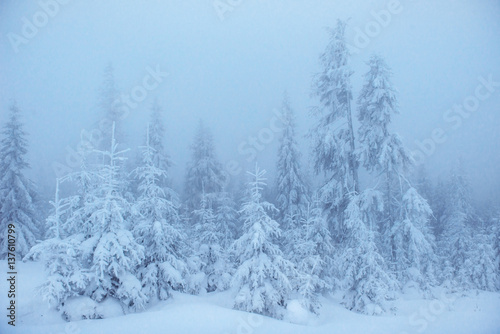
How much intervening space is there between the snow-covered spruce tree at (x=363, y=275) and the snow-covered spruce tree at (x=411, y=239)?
9.02 ft

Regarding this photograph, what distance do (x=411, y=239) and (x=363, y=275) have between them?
4.00 meters

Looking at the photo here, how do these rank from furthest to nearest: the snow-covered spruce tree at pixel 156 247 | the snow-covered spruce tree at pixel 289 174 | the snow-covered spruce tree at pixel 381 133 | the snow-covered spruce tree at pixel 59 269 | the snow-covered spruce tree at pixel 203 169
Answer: the snow-covered spruce tree at pixel 203 169 → the snow-covered spruce tree at pixel 289 174 → the snow-covered spruce tree at pixel 381 133 → the snow-covered spruce tree at pixel 156 247 → the snow-covered spruce tree at pixel 59 269

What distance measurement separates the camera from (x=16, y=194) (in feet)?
70.6

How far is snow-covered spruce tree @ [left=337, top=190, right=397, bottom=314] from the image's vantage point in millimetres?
12031

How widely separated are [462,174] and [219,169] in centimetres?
2896

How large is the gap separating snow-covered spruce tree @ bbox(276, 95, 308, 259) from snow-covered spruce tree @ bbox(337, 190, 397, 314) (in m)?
10.2

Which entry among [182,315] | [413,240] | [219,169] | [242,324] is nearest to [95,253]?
[182,315]

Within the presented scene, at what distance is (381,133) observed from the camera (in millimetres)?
15352

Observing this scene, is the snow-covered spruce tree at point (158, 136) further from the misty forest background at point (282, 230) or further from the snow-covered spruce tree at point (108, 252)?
the snow-covered spruce tree at point (108, 252)

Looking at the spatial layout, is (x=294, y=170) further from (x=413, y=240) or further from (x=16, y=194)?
(x=16, y=194)

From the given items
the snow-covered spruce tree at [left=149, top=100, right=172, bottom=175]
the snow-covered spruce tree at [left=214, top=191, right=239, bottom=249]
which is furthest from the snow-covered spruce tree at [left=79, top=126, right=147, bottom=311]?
the snow-covered spruce tree at [left=149, top=100, right=172, bottom=175]

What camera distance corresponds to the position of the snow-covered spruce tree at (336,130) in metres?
15.6

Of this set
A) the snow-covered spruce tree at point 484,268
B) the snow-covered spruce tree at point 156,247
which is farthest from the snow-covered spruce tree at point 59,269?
the snow-covered spruce tree at point 484,268

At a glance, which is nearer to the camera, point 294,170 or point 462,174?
point 294,170
